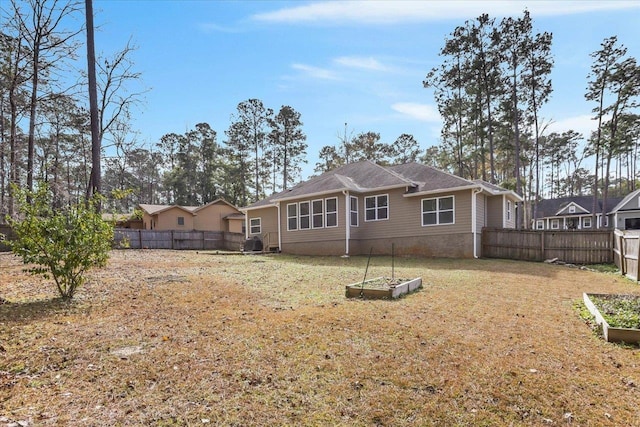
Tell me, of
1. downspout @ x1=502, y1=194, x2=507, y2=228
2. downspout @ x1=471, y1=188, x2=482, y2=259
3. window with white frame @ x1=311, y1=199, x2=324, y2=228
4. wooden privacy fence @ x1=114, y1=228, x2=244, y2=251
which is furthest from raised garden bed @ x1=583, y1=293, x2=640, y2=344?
wooden privacy fence @ x1=114, y1=228, x2=244, y2=251

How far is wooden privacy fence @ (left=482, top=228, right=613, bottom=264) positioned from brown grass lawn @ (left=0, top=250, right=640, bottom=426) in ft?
28.6

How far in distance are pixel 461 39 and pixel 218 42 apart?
68.1ft

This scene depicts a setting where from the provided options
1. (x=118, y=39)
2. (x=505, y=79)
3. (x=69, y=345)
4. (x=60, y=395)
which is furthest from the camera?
(x=505, y=79)

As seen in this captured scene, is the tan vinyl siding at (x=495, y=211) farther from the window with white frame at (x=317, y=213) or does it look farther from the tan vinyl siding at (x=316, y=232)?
the window with white frame at (x=317, y=213)

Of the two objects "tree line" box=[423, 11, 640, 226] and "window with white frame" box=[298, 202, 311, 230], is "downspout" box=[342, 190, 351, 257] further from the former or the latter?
"tree line" box=[423, 11, 640, 226]

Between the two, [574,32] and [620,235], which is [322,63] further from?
[620,235]

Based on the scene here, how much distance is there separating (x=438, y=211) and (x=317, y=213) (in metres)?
5.82

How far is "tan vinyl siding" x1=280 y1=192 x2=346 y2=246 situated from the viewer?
16031mm

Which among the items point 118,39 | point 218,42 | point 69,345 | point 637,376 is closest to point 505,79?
point 218,42

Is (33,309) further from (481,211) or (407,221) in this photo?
(481,211)

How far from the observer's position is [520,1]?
2106 centimetres

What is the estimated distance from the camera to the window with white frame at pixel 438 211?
48.0 ft

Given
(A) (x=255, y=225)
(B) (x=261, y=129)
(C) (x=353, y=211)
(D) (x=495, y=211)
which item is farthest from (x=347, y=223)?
(B) (x=261, y=129)

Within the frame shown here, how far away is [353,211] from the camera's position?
54.0 feet
